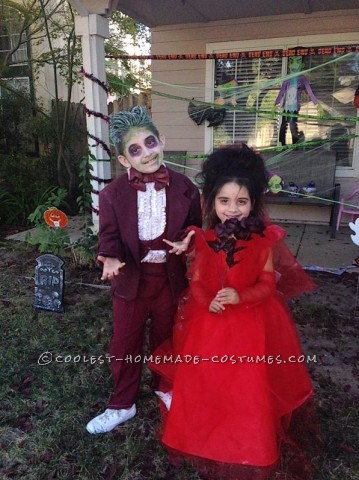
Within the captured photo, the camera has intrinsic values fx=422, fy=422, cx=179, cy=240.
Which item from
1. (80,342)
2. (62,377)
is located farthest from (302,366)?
(80,342)

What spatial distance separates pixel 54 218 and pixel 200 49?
346 centimetres

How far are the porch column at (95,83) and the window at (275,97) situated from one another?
1797 millimetres

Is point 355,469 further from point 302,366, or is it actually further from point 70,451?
point 70,451

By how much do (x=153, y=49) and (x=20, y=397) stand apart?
17.0 feet

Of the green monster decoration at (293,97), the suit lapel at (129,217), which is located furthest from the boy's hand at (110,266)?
the green monster decoration at (293,97)

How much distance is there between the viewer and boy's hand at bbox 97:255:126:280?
68.2 inches

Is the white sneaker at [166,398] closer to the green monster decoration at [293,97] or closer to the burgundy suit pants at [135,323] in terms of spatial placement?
the burgundy suit pants at [135,323]

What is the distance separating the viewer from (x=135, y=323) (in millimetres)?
1963

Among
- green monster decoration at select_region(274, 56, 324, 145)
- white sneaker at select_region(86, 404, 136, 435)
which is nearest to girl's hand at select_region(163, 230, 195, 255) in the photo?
white sneaker at select_region(86, 404, 136, 435)

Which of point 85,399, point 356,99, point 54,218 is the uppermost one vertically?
point 356,99

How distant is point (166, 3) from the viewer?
493cm

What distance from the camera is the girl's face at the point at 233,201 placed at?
5.52ft

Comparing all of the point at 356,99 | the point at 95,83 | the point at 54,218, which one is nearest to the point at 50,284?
the point at 54,218

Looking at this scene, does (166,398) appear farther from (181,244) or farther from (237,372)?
(181,244)
